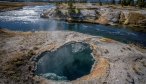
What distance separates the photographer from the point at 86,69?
38875 mm

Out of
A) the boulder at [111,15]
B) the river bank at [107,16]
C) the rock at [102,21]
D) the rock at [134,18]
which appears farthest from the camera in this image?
the boulder at [111,15]

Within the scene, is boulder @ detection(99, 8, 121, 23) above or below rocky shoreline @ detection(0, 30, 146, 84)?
above

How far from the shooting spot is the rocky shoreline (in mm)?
34281

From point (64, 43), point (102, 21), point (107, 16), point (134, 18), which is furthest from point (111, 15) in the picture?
point (64, 43)

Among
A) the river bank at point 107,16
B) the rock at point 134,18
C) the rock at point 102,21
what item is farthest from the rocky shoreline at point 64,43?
the rock at point 134,18

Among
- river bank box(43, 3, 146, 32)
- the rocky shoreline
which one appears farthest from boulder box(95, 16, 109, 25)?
the rocky shoreline

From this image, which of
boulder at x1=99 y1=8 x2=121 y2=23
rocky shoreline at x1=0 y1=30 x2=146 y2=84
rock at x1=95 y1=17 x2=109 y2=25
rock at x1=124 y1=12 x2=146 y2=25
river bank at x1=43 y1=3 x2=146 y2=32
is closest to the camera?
rocky shoreline at x1=0 y1=30 x2=146 y2=84

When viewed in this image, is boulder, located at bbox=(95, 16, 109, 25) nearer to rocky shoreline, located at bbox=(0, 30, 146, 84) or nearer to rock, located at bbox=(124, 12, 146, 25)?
rock, located at bbox=(124, 12, 146, 25)

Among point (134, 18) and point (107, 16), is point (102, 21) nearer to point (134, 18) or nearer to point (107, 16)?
point (107, 16)

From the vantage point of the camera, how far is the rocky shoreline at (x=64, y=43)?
112ft

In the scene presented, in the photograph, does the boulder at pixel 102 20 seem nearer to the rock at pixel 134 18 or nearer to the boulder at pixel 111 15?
the boulder at pixel 111 15

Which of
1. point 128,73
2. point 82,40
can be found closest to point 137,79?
point 128,73

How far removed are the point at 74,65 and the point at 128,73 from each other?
9.61 m

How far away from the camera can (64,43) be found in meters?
50.4
